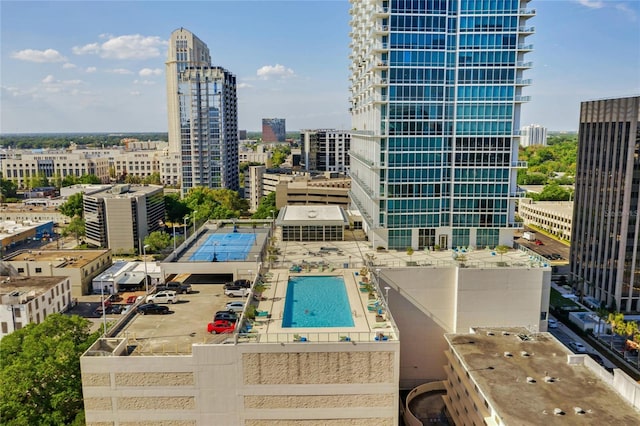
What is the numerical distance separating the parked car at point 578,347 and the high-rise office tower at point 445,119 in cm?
1343

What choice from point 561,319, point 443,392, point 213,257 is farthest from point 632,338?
point 213,257

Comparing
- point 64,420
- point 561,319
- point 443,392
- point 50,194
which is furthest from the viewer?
point 50,194

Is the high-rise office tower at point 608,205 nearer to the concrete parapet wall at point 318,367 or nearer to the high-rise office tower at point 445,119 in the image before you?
the high-rise office tower at point 445,119

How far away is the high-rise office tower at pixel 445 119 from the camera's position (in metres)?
47.3

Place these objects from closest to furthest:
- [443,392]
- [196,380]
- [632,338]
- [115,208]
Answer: [196,380] < [443,392] < [632,338] < [115,208]

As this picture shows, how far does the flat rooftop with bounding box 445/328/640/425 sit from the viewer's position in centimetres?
2594

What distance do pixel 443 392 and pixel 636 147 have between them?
43.5m

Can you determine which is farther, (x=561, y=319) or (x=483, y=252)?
(x=561, y=319)

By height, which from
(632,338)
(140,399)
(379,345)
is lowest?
(632,338)

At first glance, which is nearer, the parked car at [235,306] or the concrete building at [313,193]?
the parked car at [235,306]

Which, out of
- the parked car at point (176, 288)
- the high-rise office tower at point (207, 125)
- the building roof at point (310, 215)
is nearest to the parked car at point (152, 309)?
the parked car at point (176, 288)

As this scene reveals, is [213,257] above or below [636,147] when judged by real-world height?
below

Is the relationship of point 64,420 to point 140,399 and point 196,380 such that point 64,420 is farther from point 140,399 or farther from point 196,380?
point 196,380

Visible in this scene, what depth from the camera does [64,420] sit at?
32312mm
